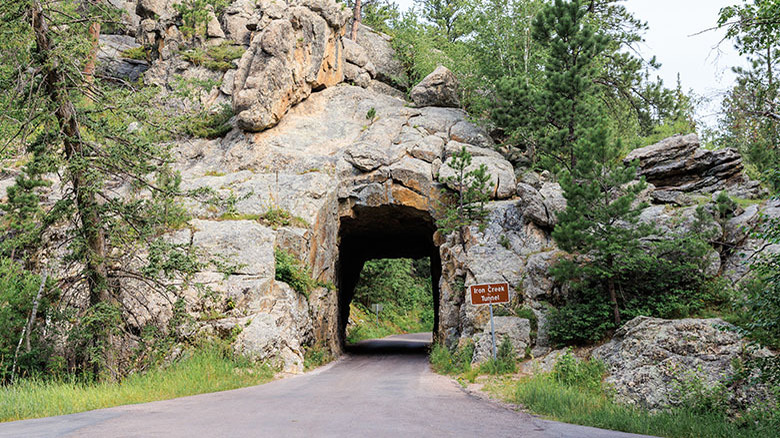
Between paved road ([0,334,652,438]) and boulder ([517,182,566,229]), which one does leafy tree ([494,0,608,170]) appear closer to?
boulder ([517,182,566,229])

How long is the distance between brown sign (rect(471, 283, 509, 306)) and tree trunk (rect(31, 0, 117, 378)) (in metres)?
9.49

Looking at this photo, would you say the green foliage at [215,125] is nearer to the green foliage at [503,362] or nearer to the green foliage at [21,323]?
the green foliage at [21,323]

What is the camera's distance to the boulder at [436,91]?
83.9ft

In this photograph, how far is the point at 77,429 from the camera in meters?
5.62

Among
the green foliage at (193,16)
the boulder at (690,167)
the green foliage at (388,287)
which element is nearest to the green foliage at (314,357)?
the boulder at (690,167)

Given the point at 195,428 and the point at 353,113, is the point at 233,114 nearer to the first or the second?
the point at 353,113

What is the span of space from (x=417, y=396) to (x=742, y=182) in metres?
14.8

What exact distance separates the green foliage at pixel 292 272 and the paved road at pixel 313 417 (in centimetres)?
561

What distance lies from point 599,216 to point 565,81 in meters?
6.91

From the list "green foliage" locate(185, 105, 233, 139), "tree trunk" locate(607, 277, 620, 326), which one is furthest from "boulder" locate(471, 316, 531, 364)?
"green foliage" locate(185, 105, 233, 139)

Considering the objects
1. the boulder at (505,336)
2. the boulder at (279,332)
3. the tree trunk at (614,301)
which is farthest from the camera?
the boulder at (505,336)

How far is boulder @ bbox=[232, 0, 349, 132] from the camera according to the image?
22719mm

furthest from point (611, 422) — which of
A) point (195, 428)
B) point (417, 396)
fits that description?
point (195, 428)

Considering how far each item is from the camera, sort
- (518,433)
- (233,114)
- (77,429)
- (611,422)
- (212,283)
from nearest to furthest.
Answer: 1. (77,429)
2. (518,433)
3. (611,422)
4. (212,283)
5. (233,114)
